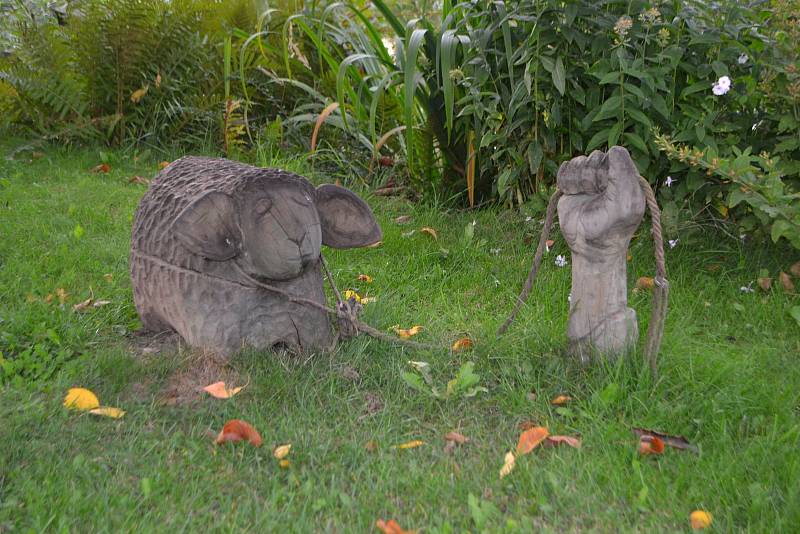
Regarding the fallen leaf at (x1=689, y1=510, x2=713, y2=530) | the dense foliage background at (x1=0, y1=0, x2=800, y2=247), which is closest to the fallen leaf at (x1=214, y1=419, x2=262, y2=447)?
the fallen leaf at (x1=689, y1=510, x2=713, y2=530)

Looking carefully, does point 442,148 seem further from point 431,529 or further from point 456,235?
point 431,529

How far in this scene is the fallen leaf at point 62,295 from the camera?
11.1ft

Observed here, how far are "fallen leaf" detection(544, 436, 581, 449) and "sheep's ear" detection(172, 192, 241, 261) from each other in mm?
1262

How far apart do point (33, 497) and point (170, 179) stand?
4.76ft

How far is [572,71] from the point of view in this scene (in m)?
3.76

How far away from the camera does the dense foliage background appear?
11.5 ft

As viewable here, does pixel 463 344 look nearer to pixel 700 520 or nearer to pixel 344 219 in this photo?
pixel 344 219

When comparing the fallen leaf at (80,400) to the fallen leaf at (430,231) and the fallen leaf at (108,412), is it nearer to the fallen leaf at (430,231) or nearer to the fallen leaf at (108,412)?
the fallen leaf at (108,412)

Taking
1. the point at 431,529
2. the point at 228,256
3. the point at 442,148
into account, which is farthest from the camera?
the point at 442,148

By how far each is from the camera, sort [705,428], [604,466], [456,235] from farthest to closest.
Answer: [456,235] < [705,428] < [604,466]

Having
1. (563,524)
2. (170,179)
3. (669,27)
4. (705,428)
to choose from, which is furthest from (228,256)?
(669,27)

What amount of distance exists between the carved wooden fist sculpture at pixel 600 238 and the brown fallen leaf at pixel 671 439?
14.0 inches

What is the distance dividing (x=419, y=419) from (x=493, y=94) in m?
2.01

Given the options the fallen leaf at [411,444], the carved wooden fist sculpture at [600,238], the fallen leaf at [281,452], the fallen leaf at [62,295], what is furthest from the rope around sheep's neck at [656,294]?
the fallen leaf at [62,295]
